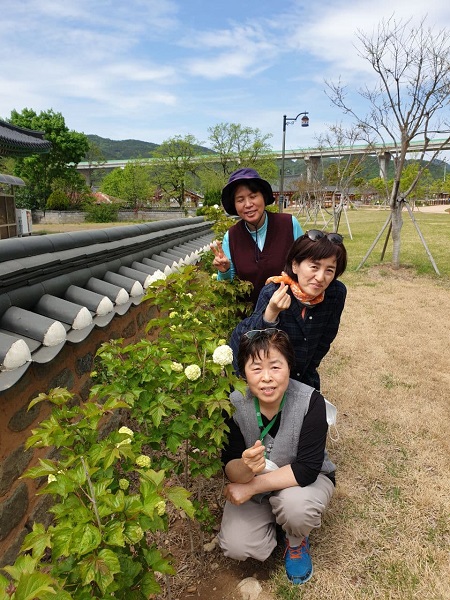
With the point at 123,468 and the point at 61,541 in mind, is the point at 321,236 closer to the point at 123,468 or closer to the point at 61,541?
the point at 123,468

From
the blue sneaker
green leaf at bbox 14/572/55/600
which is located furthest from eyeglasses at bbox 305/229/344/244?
green leaf at bbox 14/572/55/600

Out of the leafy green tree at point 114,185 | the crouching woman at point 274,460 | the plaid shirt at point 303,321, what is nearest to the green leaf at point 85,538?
the crouching woman at point 274,460

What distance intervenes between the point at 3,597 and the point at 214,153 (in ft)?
137

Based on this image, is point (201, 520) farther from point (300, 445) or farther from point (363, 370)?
point (363, 370)

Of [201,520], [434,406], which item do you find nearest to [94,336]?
[201,520]

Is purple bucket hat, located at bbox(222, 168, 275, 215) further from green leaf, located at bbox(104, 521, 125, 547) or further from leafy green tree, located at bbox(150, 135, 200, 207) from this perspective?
leafy green tree, located at bbox(150, 135, 200, 207)

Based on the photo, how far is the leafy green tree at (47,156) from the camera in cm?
3188

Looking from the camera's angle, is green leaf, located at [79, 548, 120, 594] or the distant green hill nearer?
green leaf, located at [79, 548, 120, 594]

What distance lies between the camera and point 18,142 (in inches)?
464

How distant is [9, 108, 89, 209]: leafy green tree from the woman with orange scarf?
33.9m

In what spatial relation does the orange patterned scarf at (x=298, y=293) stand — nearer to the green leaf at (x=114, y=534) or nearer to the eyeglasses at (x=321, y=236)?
the eyeglasses at (x=321, y=236)

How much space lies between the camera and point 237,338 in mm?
2490

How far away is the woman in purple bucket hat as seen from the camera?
9.34 ft

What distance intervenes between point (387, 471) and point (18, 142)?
41.0 ft
